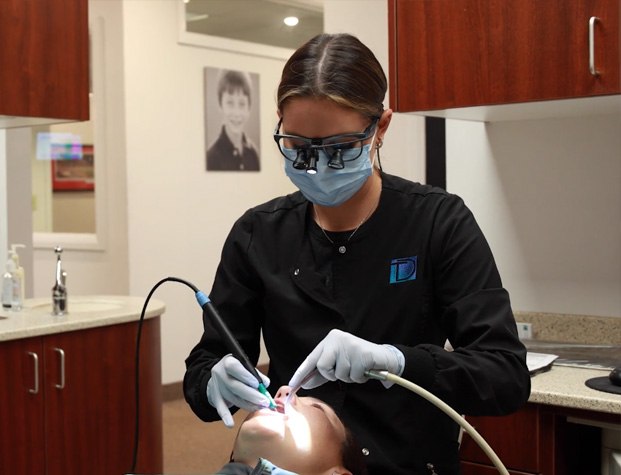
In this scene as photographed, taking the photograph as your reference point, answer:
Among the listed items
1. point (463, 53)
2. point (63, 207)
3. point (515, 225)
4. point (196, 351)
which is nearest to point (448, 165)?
point (515, 225)

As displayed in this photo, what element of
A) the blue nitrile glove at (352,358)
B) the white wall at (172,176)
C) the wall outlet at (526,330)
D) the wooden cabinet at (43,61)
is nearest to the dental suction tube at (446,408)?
the blue nitrile glove at (352,358)

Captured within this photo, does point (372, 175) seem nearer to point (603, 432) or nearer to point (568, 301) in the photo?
point (603, 432)

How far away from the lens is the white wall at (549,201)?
273 cm

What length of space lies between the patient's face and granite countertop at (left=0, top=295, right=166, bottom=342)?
5.54 feet

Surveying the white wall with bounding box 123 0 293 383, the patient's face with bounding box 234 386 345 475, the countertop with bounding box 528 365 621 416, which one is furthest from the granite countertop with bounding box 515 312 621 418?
the white wall with bounding box 123 0 293 383

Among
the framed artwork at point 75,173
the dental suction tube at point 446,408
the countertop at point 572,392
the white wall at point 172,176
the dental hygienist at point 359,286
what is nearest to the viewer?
the dental suction tube at point 446,408

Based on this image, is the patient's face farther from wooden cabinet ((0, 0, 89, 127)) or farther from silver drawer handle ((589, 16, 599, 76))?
wooden cabinet ((0, 0, 89, 127))

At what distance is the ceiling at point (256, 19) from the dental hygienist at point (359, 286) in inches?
166

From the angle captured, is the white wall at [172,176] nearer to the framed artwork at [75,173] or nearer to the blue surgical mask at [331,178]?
the framed artwork at [75,173]

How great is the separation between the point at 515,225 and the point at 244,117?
3.22 meters

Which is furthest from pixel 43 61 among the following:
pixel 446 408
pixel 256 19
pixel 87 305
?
pixel 256 19

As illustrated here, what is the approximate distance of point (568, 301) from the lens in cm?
281

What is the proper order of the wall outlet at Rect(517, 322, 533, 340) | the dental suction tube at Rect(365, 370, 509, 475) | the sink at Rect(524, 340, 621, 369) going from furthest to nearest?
the wall outlet at Rect(517, 322, 533, 340) < the sink at Rect(524, 340, 621, 369) < the dental suction tube at Rect(365, 370, 509, 475)

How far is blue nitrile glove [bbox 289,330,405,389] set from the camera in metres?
1.31
